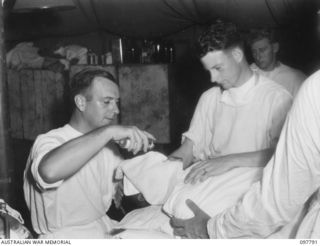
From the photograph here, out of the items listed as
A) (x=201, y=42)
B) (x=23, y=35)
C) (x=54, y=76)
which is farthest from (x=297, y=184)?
(x=23, y=35)

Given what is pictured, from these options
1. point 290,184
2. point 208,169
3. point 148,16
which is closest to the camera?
A: point 290,184

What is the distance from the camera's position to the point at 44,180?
3.25 feet

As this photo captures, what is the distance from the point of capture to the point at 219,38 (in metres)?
1.49

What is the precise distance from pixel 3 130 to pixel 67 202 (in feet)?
1.14

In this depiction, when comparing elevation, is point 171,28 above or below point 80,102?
above

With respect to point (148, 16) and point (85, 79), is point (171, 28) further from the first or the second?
point (85, 79)

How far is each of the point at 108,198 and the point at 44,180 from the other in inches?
11.6

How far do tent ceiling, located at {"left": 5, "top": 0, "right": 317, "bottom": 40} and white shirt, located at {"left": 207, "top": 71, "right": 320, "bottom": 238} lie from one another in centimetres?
123

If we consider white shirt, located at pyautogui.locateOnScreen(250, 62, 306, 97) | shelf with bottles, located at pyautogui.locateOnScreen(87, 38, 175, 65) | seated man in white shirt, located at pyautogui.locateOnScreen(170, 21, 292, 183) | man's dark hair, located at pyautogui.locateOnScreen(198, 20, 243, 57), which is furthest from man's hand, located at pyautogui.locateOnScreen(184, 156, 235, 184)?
shelf with bottles, located at pyautogui.locateOnScreen(87, 38, 175, 65)

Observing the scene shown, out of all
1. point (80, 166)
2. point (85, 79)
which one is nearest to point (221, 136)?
point (85, 79)

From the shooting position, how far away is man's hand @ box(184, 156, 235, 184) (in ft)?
3.57

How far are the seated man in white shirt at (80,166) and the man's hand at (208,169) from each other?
0.15 m

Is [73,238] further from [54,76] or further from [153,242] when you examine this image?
[54,76]

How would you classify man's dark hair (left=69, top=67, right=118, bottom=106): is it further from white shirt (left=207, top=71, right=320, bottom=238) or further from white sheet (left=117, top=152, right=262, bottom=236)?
white shirt (left=207, top=71, right=320, bottom=238)
